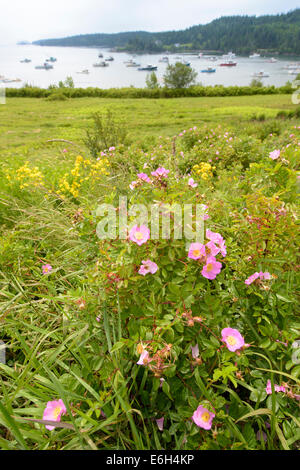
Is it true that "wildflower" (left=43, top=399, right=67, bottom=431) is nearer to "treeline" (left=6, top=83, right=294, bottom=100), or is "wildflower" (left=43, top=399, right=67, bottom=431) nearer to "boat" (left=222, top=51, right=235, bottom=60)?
"treeline" (left=6, top=83, right=294, bottom=100)

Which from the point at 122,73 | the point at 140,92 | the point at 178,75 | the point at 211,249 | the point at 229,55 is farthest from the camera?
the point at 229,55

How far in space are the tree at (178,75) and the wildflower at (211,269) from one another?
30.8m

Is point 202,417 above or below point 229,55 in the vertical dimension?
below

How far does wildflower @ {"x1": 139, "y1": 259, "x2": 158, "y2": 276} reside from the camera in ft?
2.95

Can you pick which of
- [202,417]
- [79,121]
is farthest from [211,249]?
[79,121]

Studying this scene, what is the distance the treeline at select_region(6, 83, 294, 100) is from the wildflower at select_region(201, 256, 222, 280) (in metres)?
24.7

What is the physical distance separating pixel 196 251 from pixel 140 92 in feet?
82.3

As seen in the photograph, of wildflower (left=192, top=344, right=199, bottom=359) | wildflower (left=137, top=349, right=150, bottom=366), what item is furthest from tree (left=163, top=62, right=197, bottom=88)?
wildflower (left=137, top=349, right=150, bottom=366)

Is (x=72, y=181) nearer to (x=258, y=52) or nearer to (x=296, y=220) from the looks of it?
(x=296, y=220)

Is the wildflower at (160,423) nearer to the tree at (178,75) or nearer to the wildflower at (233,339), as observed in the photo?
the wildflower at (233,339)

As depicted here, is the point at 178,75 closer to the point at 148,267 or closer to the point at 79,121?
the point at 79,121

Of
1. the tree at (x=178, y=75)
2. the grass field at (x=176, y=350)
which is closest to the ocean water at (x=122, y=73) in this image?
the tree at (x=178, y=75)

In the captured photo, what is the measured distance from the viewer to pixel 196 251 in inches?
33.9

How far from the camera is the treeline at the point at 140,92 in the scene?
23.0 meters
